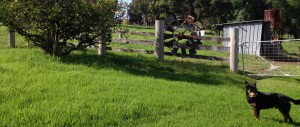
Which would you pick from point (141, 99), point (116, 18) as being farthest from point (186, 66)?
point (141, 99)

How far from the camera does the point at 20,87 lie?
21.9ft

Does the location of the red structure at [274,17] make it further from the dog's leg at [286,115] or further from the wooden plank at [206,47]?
the dog's leg at [286,115]

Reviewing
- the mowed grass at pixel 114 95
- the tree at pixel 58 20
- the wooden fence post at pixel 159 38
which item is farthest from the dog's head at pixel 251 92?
the wooden fence post at pixel 159 38

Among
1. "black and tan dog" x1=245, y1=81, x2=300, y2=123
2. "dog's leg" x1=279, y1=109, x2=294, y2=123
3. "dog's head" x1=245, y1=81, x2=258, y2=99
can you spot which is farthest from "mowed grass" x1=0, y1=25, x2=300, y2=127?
"dog's head" x1=245, y1=81, x2=258, y2=99

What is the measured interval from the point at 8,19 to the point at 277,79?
8.32 meters

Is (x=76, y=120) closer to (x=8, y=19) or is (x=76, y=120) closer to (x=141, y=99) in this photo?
(x=141, y=99)

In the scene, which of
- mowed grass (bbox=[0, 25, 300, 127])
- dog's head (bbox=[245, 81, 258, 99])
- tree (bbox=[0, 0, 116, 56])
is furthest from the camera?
tree (bbox=[0, 0, 116, 56])

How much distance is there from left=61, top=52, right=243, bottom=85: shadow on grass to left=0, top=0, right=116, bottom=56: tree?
2.11 feet

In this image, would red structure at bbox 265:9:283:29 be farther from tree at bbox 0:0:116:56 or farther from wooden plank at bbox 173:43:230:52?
tree at bbox 0:0:116:56

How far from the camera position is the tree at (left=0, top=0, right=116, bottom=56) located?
9.62 metres

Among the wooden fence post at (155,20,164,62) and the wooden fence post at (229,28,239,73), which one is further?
the wooden fence post at (155,20,164,62)

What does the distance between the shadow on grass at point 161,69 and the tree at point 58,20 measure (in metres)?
0.64

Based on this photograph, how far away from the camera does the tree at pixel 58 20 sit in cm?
962

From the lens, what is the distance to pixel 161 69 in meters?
11.0
